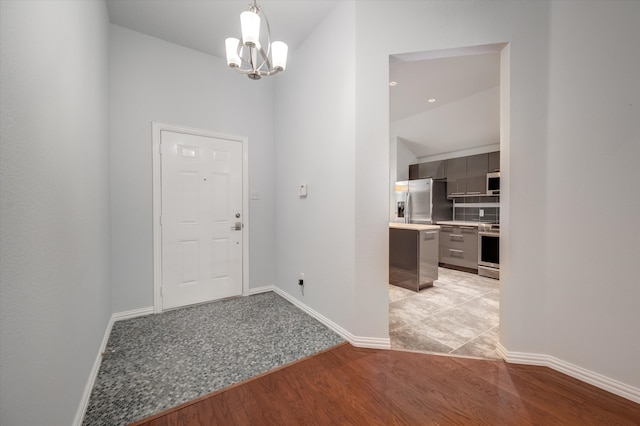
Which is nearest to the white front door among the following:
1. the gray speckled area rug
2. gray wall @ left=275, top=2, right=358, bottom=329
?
→ the gray speckled area rug

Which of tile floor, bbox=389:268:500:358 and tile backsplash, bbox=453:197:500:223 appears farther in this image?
tile backsplash, bbox=453:197:500:223

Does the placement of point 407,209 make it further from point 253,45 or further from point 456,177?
point 253,45

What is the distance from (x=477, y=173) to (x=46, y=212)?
5827mm

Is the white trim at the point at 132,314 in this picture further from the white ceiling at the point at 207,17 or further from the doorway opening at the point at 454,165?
the white ceiling at the point at 207,17

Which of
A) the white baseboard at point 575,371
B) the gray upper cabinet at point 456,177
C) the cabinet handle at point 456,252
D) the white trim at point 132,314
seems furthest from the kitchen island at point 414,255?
the white trim at point 132,314

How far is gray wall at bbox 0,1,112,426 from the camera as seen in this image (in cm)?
78

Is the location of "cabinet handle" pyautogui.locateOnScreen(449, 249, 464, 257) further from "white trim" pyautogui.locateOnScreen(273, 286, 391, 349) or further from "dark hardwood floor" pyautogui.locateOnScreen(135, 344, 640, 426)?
"white trim" pyautogui.locateOnScreen(273, 286, 391, 349)

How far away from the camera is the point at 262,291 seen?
345 cm

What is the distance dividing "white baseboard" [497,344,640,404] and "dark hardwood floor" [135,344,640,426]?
46 millimetres

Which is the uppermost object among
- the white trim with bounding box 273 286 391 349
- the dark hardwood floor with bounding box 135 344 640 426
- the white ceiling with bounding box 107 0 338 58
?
the white ceiling with bounding box 107 0 338 58

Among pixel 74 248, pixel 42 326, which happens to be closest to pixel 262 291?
pixel 74 248

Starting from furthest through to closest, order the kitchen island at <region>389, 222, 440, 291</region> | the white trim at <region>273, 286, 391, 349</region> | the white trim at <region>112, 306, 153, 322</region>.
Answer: the kitchen island at <region>389, 222, 440, 291</region> < the white trim at <region>112, 306, 153, 322</region> < the white trim at <region>273, 286, 391, 349</region>

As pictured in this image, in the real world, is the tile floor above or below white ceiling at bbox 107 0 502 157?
below

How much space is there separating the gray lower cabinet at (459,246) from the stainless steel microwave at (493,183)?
0.75m
